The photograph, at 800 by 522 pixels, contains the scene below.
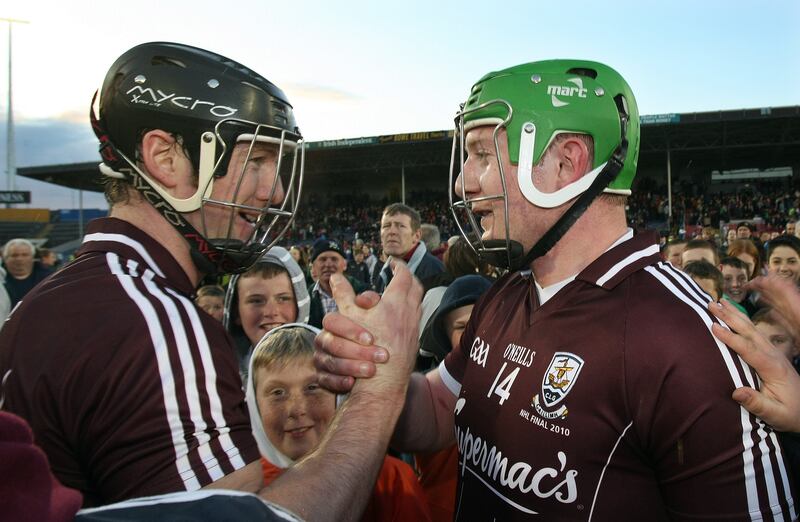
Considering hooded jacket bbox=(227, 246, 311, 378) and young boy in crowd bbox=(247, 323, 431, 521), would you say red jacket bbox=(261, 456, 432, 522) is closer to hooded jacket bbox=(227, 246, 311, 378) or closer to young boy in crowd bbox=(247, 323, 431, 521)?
young boy in crowd bbox=(247, 323, 431, 521)

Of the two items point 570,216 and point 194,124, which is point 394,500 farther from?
point 194,124

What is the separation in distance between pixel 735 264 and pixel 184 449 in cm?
550

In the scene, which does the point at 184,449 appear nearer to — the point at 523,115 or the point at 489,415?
the point at 489,415

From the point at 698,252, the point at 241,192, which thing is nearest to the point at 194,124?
the point at 241,192

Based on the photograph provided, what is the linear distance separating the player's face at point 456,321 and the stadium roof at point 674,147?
926 inches

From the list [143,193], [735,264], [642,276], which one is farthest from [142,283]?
[735,264]

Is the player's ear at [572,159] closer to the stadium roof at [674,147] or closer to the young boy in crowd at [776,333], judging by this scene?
the young boy in crowd at [776,333]

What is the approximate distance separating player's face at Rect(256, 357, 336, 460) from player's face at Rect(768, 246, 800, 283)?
4.22 meters

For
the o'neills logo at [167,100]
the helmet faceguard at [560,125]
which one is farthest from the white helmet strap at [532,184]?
the o'neills logo at [167,100]

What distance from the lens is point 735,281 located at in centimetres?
537

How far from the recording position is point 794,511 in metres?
1.50

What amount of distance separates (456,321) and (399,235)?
309cm

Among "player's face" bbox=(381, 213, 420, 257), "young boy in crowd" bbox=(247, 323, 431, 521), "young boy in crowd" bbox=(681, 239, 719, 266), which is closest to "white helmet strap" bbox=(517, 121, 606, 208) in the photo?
"young boy in crowd" bbox=(247, 323, 431, 521)

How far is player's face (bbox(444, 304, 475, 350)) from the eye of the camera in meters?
3.54
